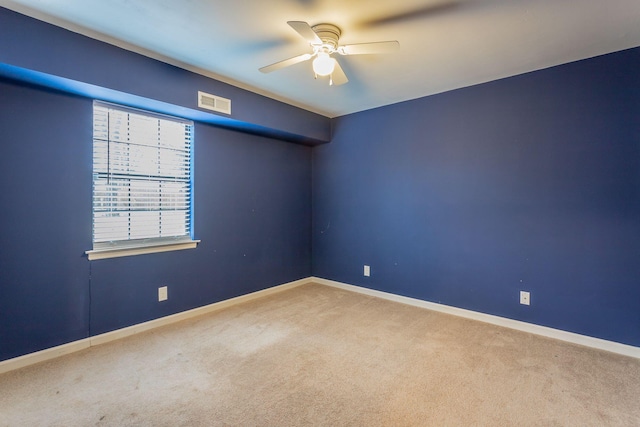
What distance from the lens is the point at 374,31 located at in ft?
7.00

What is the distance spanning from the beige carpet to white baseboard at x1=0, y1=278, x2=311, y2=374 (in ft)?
0.29

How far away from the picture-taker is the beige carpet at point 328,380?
1.71 m

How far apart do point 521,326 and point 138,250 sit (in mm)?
3681

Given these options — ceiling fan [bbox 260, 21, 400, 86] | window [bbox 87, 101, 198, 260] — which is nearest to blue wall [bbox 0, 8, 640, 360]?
window [bbox 87, 101, 198, 260]

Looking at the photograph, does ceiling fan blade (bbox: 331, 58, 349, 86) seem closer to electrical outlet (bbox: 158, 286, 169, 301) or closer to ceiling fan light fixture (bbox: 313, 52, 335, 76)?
ceiling fan light fixture (bbox: 313, 52, 335, 76)

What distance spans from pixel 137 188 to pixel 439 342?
3.07 m

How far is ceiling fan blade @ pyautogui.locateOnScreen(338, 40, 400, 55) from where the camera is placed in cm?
186

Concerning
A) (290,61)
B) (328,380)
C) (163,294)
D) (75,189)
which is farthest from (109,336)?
(290,61)

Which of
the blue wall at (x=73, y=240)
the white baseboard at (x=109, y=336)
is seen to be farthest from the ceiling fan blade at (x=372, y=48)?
the white baseboard at (x=109, y=336)

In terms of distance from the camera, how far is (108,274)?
8.66 feet

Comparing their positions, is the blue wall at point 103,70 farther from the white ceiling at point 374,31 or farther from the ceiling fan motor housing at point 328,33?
the ceiling fan motor housing at point 328,33

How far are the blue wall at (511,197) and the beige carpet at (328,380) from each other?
0.48 meters

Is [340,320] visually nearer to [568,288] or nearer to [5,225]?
[568,288]

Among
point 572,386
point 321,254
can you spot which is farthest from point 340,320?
point 572,386
